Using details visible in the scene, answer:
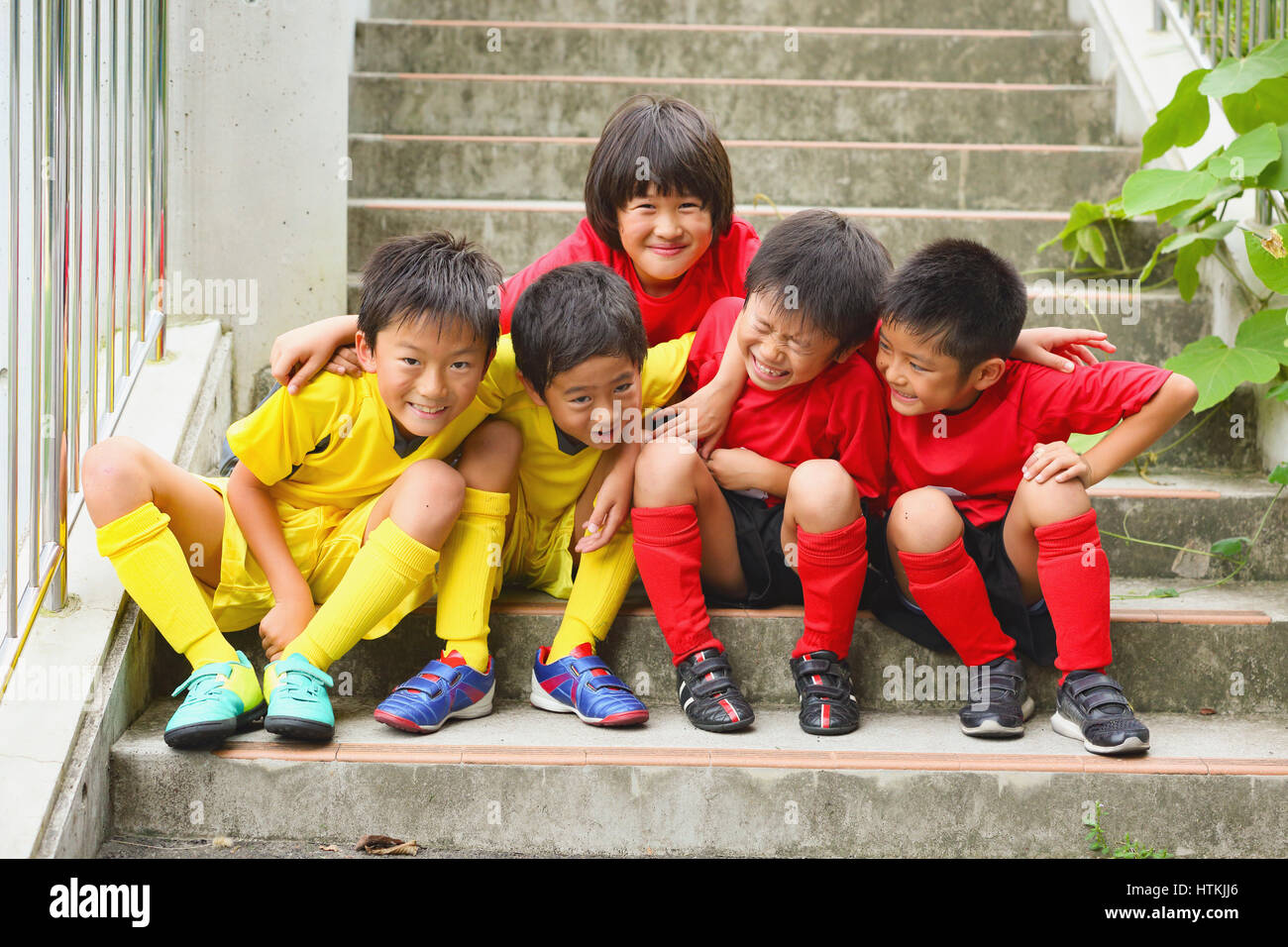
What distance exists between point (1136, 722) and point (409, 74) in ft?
9.02

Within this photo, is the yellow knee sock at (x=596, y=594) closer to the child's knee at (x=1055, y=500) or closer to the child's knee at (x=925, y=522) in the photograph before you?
the child's knee at (x=925, y=522)

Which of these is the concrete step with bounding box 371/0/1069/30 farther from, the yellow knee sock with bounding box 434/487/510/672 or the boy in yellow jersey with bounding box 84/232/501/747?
the yellow knee sock with bounding box 434/487/510/672

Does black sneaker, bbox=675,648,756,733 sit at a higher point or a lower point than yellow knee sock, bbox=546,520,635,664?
lower

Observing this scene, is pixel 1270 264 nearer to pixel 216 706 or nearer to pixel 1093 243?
pixel 1093 243

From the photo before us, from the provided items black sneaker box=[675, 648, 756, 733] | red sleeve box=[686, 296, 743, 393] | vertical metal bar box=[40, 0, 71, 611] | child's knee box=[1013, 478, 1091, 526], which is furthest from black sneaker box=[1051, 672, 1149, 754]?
vertical metal bar box=[40, 0, 71, 611]

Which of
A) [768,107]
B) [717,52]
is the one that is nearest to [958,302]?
[768,107]

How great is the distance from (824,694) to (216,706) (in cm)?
93

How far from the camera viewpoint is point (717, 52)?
11.7 feet

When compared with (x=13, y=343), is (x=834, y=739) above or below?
below

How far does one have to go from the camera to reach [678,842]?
1.65 m

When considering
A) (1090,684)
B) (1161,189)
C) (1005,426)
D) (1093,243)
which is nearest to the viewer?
(1090,684)

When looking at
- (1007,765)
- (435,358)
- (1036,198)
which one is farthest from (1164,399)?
(1036,198)

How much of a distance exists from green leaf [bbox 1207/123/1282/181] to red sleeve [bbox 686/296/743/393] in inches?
43.2

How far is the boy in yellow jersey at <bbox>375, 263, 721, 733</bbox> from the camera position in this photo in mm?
1756
